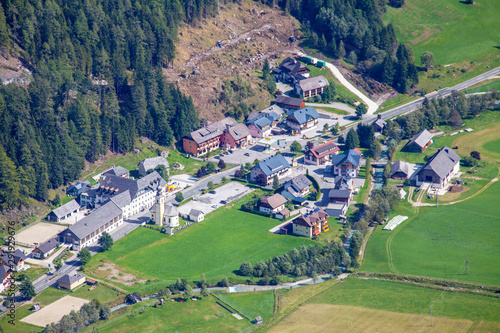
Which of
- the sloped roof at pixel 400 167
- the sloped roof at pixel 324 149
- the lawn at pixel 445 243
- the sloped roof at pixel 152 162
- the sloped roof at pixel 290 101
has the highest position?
the sloped roof at pixel 290 101

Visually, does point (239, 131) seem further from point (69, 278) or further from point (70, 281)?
point (70, 281)

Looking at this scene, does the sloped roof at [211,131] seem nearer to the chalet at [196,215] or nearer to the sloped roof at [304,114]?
the sloped roof at [304,114]

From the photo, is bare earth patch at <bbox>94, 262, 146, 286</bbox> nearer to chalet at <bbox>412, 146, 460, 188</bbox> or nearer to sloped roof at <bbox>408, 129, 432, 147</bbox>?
chalet at <bbox>412, 146, 460, 188</bbox>

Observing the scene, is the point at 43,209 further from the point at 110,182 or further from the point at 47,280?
the point at 47,280

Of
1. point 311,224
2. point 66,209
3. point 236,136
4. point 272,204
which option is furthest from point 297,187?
point 66,209

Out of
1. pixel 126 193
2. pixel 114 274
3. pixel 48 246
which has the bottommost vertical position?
pixel 114 274

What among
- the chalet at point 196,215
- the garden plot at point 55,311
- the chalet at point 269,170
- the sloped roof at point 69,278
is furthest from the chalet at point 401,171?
the garden plot at point 55,311
